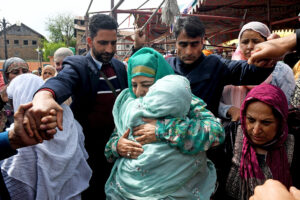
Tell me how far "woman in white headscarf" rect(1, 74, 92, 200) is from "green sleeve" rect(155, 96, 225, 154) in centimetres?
69

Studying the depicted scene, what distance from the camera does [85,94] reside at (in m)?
1.99

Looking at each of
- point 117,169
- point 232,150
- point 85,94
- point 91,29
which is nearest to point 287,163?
point 232,150

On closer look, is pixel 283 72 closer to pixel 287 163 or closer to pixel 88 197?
pixel 287 163

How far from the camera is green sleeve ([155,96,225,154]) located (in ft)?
4.54

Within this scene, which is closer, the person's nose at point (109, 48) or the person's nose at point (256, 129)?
the person's nose at point (256, 129)

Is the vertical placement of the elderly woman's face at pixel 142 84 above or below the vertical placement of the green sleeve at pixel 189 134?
above

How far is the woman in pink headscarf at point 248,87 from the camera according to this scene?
2082 mm

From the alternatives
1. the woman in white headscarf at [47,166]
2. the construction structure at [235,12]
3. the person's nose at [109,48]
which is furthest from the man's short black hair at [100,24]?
the construction structure at [235,12]

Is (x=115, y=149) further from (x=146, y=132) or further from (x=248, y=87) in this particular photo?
(x=248, y=87)

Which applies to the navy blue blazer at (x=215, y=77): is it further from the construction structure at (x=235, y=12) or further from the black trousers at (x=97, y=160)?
the construction structure at (x=235, y=12)

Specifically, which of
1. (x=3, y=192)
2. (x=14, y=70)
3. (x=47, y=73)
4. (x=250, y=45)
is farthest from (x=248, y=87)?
(x=47, y=73)

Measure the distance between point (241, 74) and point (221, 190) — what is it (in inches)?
39.1

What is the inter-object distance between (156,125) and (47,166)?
80 cm

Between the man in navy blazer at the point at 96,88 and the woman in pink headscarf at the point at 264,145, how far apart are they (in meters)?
1.15
